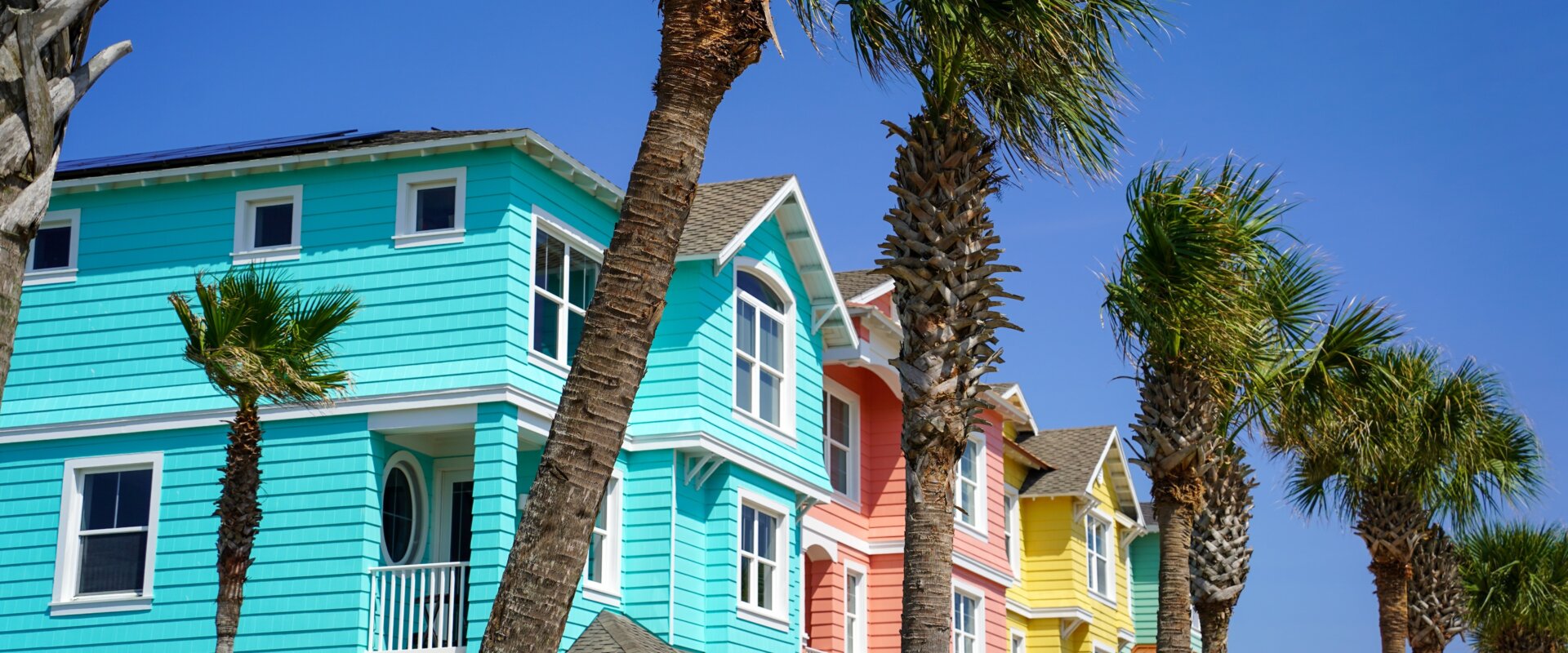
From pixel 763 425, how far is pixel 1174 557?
6.82 metres

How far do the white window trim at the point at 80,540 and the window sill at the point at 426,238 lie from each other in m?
4.22

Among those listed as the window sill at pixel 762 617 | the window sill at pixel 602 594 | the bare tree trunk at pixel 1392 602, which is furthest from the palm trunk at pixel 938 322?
the bare tree trunk at pixel 1392 602

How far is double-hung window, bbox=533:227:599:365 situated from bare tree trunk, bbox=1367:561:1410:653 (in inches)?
646

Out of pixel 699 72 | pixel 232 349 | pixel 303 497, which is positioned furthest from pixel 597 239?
pixel 699 72

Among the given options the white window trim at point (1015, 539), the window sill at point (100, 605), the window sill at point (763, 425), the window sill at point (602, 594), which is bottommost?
the window sill at point (100, 605)

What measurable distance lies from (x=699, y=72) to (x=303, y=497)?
12283 mm

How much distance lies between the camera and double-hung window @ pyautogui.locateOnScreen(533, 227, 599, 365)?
76.1 feet

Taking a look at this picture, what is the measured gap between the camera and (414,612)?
22078mm

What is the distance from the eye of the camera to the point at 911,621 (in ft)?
54.5

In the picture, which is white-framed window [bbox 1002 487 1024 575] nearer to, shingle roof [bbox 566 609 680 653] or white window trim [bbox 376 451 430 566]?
shingle roof [bbox 566 609 680 653]

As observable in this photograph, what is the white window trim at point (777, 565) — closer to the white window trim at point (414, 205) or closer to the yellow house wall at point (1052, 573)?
the white window trim at point (414, 205)

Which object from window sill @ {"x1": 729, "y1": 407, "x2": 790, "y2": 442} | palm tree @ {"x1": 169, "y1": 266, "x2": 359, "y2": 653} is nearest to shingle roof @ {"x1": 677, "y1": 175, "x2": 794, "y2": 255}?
window sill @ {"x1": 729, "y1": 407, "x2": 790, "y2": 442}

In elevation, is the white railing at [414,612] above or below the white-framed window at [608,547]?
below

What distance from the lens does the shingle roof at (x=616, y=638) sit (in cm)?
2183
